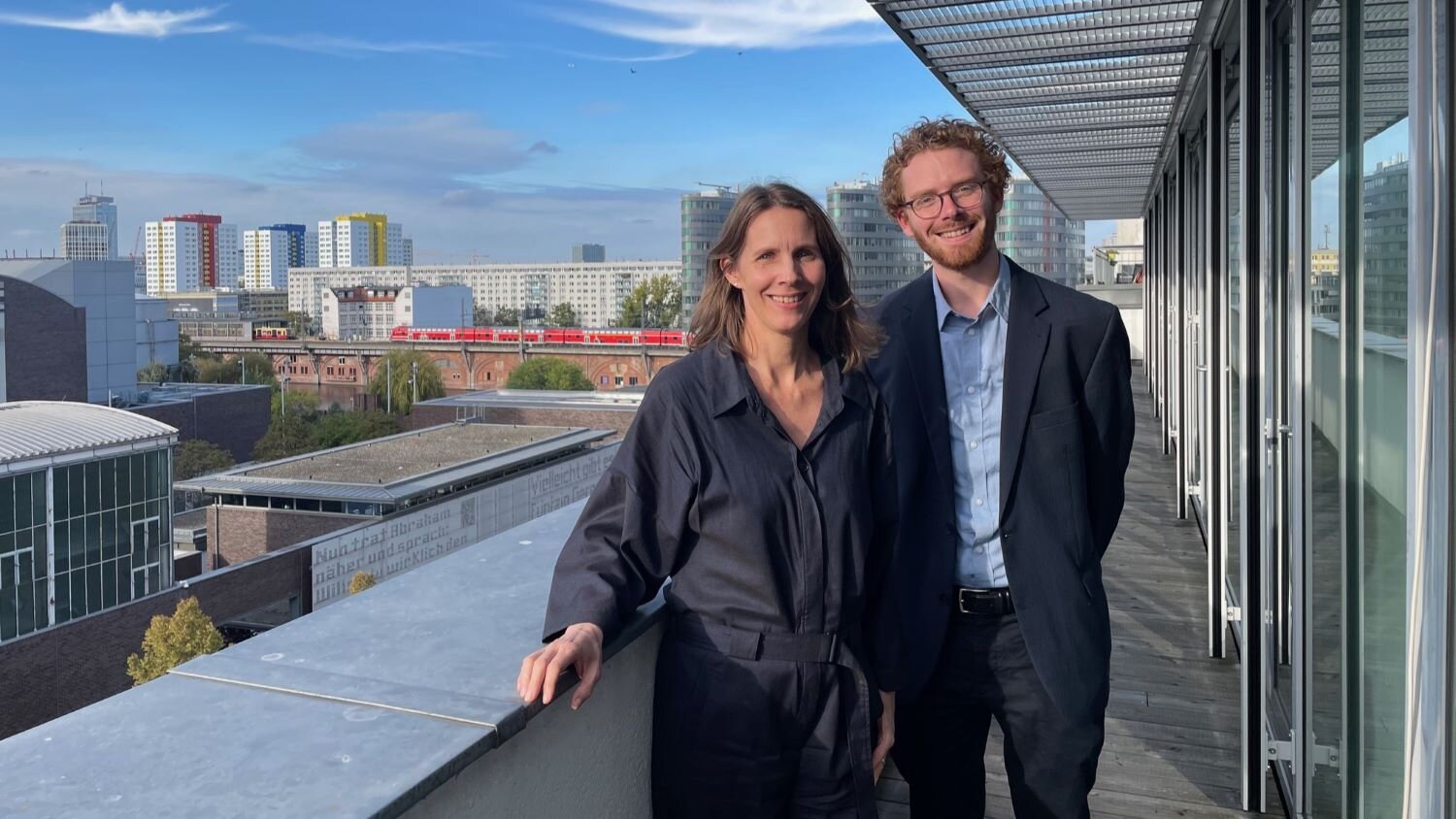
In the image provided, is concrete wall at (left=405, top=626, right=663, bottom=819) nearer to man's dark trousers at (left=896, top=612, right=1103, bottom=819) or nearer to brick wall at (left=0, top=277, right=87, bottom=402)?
man's dark trousers at (left=896, top=612, right=1103, bottom=819)

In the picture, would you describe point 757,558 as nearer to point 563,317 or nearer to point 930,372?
point 930,372

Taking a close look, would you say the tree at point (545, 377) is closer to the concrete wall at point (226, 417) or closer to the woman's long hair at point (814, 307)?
the concrete wall at point (226, 417)

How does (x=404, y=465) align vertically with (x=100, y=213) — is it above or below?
below

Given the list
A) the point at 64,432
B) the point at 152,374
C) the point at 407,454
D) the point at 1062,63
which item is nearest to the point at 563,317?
the point at 152,374

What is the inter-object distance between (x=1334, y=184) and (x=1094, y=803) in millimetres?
1687

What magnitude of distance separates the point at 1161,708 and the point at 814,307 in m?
2.62

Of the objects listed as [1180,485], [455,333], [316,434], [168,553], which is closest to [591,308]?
[455,333]

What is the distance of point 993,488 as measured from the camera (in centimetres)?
171

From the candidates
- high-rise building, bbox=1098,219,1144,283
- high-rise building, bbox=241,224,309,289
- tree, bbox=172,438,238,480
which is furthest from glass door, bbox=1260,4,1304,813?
high-rise building, bbox=241,224,309,289

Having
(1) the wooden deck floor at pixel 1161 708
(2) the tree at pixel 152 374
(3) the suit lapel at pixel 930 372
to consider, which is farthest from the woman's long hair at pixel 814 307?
(2) the tree at pixel 152 374

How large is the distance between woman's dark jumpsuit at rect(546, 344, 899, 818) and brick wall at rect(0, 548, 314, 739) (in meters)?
24.3

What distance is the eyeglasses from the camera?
1.73 metres

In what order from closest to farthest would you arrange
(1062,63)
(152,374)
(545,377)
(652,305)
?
(1062,63)
(152,374)
(545,377)
(652,305)

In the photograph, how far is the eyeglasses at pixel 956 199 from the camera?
1.73 m
